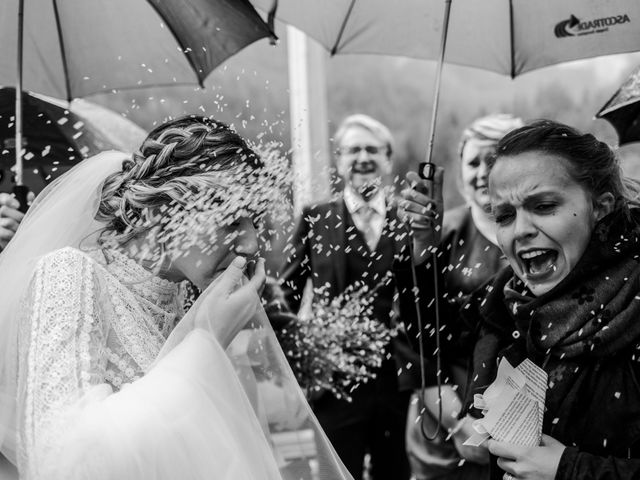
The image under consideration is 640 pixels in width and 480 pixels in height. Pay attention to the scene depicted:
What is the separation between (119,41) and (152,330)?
1.72 m

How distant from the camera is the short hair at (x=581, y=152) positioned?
9.70 feet

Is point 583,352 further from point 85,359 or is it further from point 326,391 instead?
point 326,391

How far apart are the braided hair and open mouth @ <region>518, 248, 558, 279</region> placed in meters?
0.90

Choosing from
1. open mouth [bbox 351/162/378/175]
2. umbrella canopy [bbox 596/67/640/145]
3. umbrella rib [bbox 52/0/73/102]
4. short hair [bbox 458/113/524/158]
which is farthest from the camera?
open mouth [bbox 351/162/378/175]

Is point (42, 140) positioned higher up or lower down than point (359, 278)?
higher up

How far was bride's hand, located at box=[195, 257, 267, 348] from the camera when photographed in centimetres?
270

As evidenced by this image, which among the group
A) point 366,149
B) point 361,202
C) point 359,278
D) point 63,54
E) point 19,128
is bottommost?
point 359,278

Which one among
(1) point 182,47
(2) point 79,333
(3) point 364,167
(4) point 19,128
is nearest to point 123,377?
(2) point 79,333

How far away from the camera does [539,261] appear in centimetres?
297

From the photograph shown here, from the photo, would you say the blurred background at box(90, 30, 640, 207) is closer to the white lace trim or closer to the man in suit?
the man in suit

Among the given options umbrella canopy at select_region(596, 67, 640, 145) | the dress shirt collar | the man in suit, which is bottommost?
the man in suit

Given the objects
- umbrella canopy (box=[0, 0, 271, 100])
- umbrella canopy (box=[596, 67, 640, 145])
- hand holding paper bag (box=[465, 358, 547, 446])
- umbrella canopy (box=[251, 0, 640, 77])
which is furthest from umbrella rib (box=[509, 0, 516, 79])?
hand holding paper bag (box=[465, 358, 547, 446])

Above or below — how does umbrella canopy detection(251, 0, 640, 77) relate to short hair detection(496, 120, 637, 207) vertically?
above

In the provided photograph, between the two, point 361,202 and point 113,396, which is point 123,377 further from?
point 361,202
